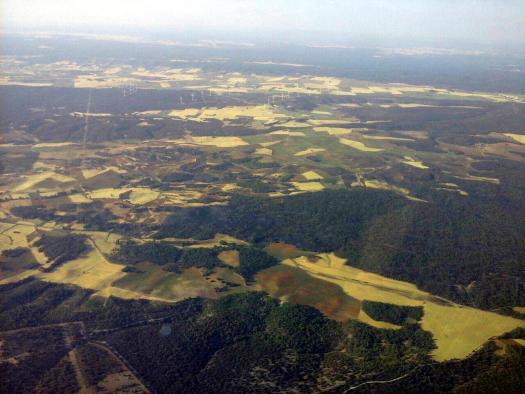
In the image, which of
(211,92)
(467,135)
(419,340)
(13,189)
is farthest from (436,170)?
(211,92)

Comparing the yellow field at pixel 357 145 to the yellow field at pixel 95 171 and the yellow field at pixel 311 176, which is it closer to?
the yellow field at pixel 311 176

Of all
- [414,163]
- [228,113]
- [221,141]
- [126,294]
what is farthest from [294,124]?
[126,294]

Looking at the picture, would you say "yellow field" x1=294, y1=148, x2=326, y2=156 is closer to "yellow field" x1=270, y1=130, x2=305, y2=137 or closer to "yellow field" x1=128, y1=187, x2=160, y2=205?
"yellow field" x1=270, y1=130, x2=305, y2=137

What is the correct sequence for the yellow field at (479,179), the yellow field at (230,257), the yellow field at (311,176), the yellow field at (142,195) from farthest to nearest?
the yellow field at (479,179), the yellow field at (311,176), the yellow field at (142,195), the yellow field at (230,257)

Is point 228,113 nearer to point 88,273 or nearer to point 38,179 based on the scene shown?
point 38,179

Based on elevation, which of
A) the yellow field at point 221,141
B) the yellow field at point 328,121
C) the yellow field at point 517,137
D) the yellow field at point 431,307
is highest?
the yellow field at point 517,137

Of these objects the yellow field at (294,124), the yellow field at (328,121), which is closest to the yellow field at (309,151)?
the yellow field at (294,124)
